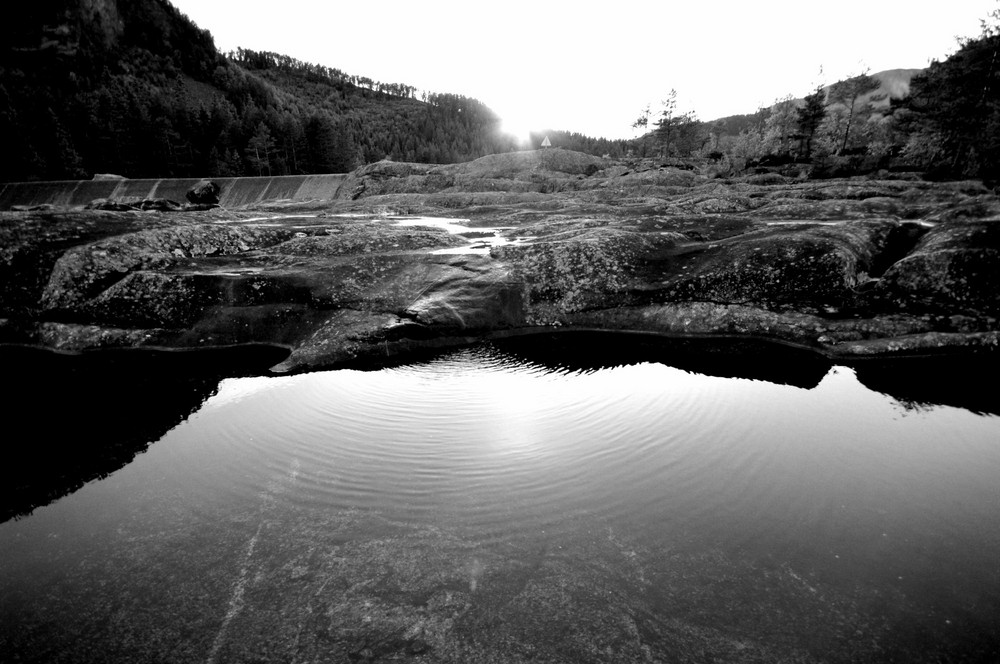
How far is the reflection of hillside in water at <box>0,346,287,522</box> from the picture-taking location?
6.54 metres

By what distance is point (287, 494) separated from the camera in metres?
5.89

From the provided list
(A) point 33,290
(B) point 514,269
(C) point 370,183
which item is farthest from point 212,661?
(C) point 370,183

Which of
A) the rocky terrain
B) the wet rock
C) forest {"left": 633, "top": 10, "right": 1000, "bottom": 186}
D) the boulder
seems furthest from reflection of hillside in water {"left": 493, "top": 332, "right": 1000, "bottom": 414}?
the boulder

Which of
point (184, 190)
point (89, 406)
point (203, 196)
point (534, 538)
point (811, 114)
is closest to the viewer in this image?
point (534, 538)

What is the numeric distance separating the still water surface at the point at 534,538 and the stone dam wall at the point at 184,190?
2770 inches

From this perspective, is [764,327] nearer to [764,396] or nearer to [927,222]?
[764,396]

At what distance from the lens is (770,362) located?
422 inches

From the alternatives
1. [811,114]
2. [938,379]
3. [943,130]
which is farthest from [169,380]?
[811,114]

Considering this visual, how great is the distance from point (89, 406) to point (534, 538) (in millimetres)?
9645

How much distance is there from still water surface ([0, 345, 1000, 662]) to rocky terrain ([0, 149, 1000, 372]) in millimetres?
4646

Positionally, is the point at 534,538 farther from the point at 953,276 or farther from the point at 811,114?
the point at 811,114

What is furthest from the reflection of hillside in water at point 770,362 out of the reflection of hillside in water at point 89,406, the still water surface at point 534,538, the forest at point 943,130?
the forest at point 943,130

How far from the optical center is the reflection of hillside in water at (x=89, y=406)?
654 centimetres

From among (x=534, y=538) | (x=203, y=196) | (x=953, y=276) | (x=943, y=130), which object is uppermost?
(x=203, y=196)
